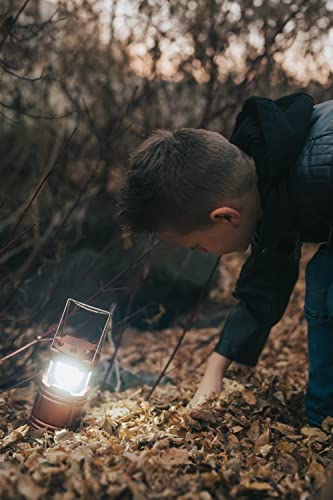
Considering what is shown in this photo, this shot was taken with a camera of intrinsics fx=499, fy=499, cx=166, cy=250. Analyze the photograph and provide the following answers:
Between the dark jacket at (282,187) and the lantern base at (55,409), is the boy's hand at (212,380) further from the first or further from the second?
the lantern base at (55,409)

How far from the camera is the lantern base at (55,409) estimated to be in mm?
2119

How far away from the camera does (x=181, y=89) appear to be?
15.4 ft

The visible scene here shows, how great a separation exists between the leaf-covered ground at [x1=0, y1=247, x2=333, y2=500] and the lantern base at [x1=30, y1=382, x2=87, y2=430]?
0.16 feet

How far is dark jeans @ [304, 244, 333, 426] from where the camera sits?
2.28 meters

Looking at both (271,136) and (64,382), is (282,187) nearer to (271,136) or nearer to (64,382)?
(271,136)

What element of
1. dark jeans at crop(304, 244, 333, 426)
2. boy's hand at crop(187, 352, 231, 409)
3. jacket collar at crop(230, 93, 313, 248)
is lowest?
boy's hand at crop(187, 352, 231, 409)

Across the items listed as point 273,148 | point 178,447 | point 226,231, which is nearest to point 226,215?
point 226,231

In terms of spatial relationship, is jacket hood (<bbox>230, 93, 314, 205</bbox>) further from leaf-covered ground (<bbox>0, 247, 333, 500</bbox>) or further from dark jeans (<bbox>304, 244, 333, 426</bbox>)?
leaf-covered ground (<bbox>0, 247, 333, 500</bbox>)

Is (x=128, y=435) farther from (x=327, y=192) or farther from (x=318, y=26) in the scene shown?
(x=318, y=26)

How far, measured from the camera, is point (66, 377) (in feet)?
7.03

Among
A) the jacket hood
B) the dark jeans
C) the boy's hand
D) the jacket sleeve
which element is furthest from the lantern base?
the jacket hood

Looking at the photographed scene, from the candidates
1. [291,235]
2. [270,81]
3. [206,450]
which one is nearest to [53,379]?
[206,450]

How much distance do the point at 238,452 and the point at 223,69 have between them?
3259 mm

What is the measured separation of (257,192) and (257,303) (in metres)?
0.55
